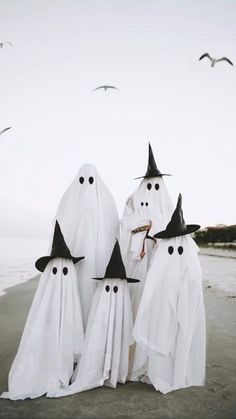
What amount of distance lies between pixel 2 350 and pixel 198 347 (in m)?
3.19

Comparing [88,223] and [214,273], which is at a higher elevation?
[88,223]

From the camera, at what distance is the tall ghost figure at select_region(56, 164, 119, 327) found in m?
4.64

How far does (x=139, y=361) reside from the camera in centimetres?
413

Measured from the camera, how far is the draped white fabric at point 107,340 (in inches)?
155

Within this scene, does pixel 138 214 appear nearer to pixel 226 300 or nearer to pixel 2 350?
pixel 2 350

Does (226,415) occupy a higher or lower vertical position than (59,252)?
lower

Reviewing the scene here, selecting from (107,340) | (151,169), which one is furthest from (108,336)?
(151,169)

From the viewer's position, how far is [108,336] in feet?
13.3

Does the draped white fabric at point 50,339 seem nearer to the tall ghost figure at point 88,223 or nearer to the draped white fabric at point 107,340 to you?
the draped white fabric at point 107,340

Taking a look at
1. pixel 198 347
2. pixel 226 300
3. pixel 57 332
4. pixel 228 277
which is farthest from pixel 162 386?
pixel 228 277

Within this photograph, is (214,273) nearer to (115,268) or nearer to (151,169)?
(151,169)

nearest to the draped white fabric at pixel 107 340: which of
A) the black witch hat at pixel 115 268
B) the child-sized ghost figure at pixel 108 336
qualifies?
the child-sized ghost figure at pixel 108 336

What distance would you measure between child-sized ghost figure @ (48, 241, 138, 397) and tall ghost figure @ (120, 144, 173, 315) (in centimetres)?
43

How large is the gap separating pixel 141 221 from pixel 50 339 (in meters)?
1.91
